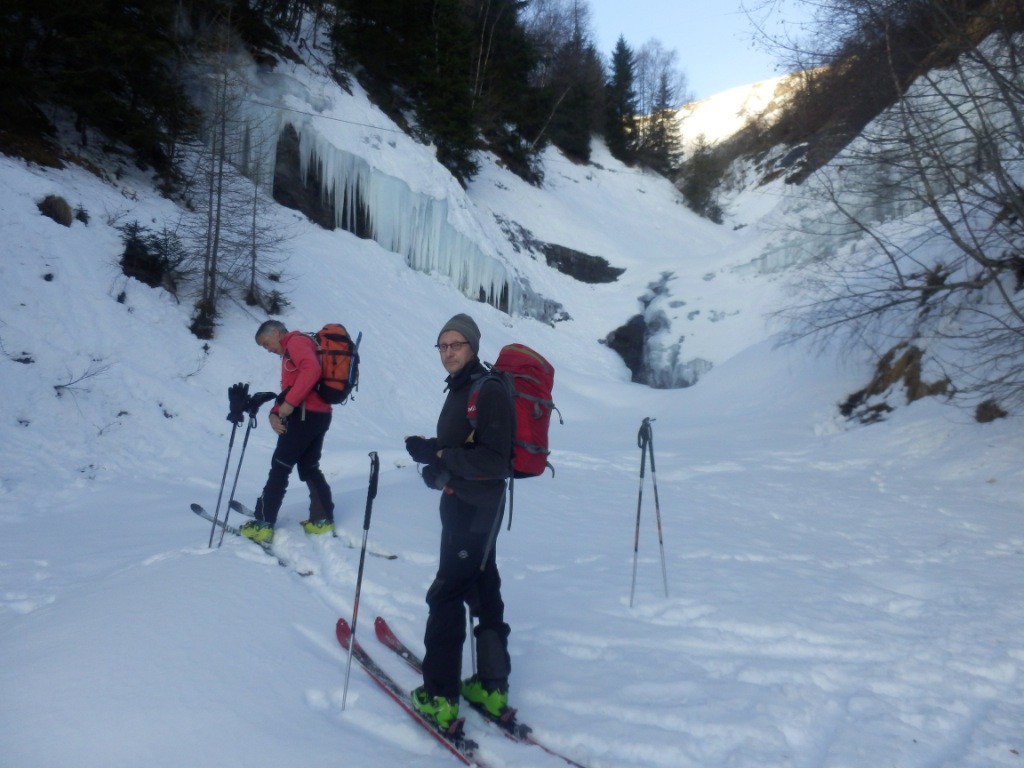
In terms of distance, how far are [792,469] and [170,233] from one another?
32.8ft

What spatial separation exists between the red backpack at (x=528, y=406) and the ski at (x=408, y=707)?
41.2 inches

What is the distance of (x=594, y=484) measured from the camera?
810cm

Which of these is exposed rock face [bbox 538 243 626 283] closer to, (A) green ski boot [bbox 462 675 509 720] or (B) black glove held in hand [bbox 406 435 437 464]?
(B) black glove held in hand [bbox 406 435 437 464]

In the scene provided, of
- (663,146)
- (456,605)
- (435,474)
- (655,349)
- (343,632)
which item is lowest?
(343,632)

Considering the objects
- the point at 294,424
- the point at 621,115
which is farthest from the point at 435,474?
the point at 621,115

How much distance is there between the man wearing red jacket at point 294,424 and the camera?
14.9ft

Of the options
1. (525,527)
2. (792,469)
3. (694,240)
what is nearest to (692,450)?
(792,469)

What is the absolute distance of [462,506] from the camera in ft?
9.00

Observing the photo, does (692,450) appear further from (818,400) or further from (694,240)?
(694,240)

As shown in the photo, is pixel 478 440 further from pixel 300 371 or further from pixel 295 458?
pixel 295 458

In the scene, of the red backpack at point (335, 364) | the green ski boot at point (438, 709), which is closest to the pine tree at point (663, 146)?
the red backpack at point (335, 364)

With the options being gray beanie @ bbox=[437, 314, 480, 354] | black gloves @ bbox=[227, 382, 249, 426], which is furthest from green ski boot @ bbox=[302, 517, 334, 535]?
gray beanie @ bbox=[437, 314, 480, 354]

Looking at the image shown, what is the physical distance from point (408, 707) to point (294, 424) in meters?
2.44

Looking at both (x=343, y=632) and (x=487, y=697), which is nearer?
(x=487, y=697)
